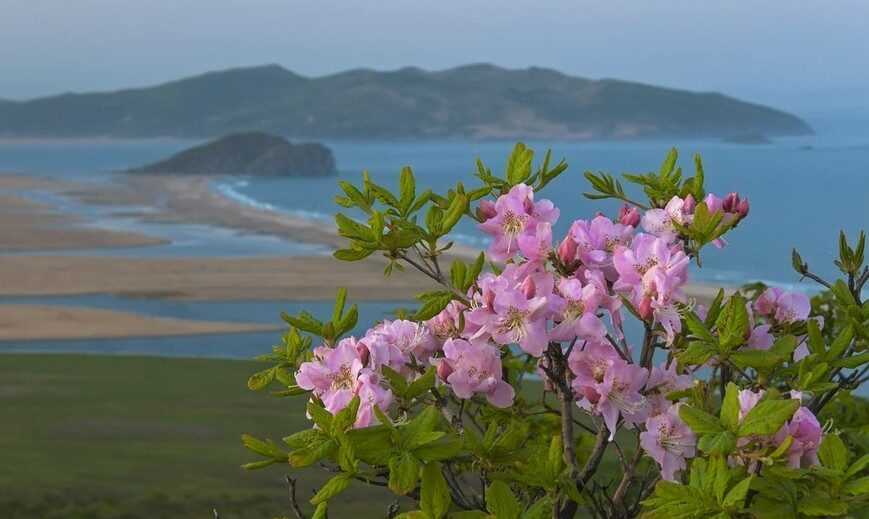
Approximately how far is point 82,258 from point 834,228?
128ft

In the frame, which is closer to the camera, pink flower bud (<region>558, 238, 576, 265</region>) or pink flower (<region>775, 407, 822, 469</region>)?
pink flower (<region>775, 407, 822, 469</region>)

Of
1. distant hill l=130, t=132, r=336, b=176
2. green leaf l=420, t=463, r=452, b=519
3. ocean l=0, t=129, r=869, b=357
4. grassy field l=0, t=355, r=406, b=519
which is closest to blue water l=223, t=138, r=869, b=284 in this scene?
ocean l=0, t=129, r=869, b=357

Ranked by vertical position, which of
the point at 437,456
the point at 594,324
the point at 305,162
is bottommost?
the point at 305,162

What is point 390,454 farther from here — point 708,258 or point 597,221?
point 708,258

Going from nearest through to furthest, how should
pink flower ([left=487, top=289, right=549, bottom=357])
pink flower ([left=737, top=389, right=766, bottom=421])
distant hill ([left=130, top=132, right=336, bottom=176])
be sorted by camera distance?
pink flower ([left=737, top=389, right=766, bottom=421]), pink flower ([left=487, top=289, right=549, bottom=357]), distant hill ([left=130, top=132, right=336, bottom=176])

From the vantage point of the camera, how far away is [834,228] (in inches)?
2360

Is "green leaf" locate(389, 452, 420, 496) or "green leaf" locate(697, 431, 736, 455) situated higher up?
"green leaf" locate(697, 431, 736, 455)

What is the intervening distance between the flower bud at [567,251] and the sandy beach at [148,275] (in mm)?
20498

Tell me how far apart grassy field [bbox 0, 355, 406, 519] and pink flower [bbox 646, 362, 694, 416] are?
6712 millimetres

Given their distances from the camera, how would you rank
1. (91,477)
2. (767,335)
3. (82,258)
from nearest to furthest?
(767,335) → (91,477) → (82,258)

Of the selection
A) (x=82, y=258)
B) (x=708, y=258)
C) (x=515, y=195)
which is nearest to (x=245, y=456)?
(x=515, y=195)

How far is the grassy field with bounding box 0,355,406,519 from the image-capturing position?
9227 millimetres

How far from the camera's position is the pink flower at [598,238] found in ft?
8.57

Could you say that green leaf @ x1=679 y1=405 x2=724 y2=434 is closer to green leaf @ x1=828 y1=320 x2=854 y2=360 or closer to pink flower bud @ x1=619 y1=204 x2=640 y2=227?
green leaf @ x1=828 y1=320 x2=854 y2=360
